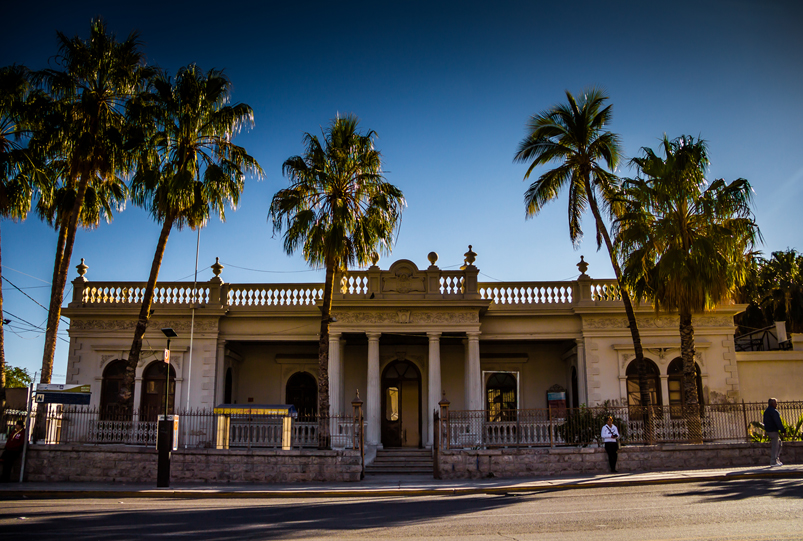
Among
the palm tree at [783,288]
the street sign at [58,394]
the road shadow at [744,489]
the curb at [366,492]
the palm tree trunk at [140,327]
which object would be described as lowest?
the curb at [366,492]

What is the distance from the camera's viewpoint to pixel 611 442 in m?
16.2

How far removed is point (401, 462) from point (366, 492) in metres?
6.01

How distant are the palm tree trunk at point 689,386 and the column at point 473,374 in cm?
650

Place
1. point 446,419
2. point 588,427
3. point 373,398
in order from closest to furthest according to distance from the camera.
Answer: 1. point 446,419
2. point 588,427
3. point 373,398

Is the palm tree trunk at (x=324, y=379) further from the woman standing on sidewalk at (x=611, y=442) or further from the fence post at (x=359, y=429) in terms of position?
the woman standing on sidewalk at (x=611, y=442)

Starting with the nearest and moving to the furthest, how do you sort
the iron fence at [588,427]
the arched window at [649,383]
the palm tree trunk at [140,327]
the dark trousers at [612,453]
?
the dark trousers at [612,453] < the iron fence at [588,427] < the palm tree trunk at [140,327] < the arched window at [649,383]

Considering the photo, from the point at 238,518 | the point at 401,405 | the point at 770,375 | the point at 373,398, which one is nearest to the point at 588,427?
the point at 373,398

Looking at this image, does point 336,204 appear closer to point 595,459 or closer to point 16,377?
point 595,459

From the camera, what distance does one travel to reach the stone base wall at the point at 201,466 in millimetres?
16328

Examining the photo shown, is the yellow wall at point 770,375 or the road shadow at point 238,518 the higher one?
the yellow wall at point 770,375

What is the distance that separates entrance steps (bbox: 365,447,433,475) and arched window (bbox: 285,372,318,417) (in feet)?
16.3

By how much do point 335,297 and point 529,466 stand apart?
9028mm

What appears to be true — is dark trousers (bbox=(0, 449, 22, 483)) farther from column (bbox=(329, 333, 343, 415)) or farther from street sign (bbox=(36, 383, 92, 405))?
column (bbox=(329, 333, 343, 415))

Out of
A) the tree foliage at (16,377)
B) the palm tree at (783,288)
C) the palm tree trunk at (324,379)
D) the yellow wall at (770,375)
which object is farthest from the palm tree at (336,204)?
the tree foliage at (16,377)
